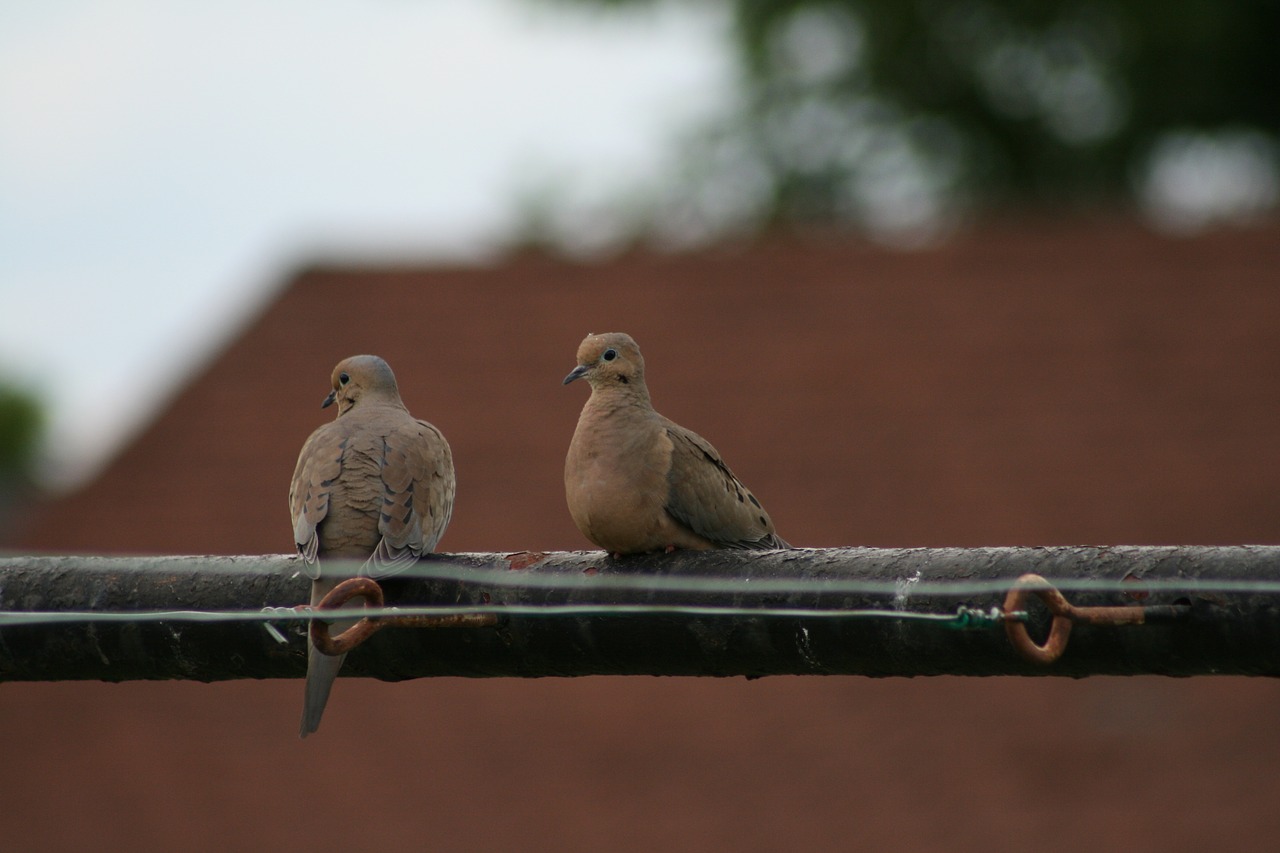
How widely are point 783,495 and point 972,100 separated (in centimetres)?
1114

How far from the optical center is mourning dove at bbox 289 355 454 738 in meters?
3.33

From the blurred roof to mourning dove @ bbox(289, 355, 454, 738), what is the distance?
23.4ft

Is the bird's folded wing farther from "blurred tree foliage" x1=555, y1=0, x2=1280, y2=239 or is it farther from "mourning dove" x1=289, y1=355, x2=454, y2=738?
"blurred tree foliage" x1=555, y1=0, x2=1280, y2=239

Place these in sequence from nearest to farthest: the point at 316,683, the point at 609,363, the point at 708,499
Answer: the point at 316,683 < the point at 708,499 < the point at 609,363

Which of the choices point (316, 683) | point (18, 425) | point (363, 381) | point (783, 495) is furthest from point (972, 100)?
point (316, 683)

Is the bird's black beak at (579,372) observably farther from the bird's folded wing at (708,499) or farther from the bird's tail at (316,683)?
the bird's tail at (316,683)

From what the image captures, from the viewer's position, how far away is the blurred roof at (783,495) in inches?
412

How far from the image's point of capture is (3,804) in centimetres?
1116

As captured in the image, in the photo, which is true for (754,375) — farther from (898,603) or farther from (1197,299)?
(898,603)

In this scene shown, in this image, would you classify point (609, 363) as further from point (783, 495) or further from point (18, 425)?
point (18, 425)

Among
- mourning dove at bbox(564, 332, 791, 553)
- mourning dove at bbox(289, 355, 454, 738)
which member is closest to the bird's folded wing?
mourning dove at bbox(564, 332, 791, 553)

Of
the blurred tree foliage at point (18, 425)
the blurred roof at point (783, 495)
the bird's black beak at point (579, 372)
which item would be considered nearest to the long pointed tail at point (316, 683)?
the bird's black beak at point (579, 372)

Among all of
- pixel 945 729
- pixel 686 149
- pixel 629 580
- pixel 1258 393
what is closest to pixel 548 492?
pixel 945 729

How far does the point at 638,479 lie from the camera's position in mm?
3547
